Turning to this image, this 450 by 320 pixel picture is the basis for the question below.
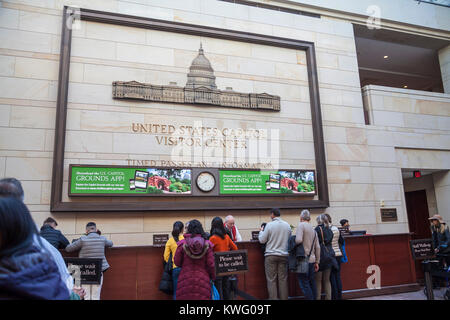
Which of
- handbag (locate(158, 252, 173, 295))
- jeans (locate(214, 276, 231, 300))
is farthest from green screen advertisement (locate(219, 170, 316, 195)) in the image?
handbag (locate(158, 252, 173, 295))

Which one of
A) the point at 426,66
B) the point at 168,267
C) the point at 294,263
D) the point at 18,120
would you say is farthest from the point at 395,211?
the point at 18,120

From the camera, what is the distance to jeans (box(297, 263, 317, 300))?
5385 millimetres

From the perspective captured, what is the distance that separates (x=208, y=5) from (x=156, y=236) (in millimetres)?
6324

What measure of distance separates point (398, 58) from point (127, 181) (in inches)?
496

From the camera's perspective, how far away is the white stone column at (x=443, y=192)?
36.8 feet

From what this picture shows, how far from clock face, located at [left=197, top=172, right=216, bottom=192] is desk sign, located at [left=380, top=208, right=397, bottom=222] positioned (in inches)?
202

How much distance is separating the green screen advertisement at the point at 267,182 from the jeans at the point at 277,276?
2672 mm

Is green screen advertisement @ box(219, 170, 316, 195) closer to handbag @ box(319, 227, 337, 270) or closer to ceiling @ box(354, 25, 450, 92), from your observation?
handbag @ box(319, 227, 337, 270)

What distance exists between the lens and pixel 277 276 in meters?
5.80

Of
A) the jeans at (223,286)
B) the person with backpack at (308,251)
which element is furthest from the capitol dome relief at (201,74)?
the jeans at (223,286)

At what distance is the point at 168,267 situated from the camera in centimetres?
503

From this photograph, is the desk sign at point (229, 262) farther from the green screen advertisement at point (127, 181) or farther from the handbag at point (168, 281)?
the green screen advertisement at point (127, 181)

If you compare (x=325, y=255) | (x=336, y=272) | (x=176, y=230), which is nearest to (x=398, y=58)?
(x=336, y=272)
